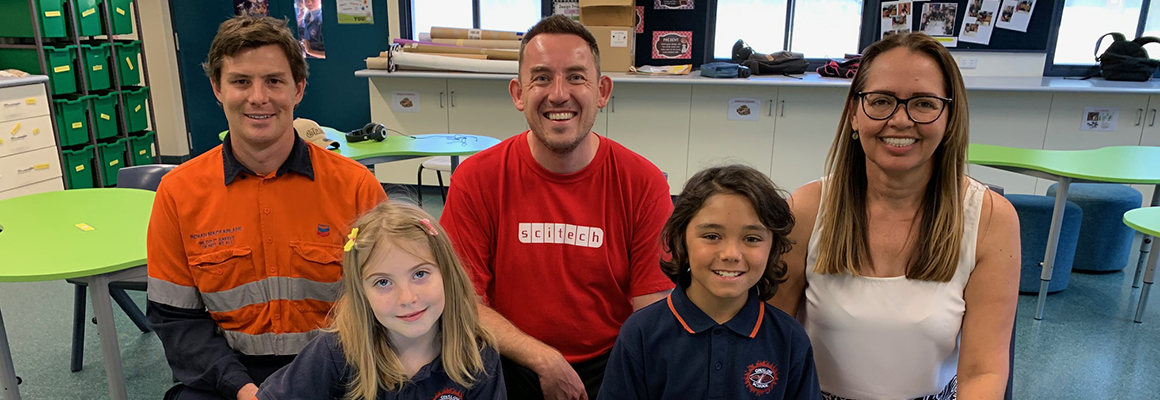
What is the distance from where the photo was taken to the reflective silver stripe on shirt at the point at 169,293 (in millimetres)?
1531

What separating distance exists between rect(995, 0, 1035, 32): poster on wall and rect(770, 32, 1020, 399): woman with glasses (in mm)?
4265

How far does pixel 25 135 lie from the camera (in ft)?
14.1

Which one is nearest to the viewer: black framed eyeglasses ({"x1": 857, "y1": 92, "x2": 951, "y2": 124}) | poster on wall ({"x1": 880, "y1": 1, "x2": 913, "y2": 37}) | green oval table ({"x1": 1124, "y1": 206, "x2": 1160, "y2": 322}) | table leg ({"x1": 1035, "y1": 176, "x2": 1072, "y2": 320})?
black framed eyeglasses ({"x1": 857, "y1": 92, "x2": 951, "y2": 124})

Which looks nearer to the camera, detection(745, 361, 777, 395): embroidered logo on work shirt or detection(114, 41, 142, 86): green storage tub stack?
detection(745, 361, 777, 395): embroidered logo on work shirt

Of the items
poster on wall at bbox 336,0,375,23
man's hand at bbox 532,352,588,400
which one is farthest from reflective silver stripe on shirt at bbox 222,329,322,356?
poster on wall at bbox 336,0,375,23

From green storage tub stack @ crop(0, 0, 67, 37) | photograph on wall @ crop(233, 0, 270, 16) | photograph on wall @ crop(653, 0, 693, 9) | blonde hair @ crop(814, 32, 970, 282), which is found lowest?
blonde hair @ crop(814, 32, 970, 282)

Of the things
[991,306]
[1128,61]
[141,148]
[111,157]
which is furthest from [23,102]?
[1128,61]

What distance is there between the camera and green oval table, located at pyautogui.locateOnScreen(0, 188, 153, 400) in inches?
65.6

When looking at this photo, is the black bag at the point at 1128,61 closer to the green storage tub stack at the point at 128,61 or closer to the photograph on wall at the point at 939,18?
the photograph on wall at the point at 939,18

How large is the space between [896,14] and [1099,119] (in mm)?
1421

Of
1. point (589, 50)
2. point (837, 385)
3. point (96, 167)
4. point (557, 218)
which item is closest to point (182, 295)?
point (557, 218)

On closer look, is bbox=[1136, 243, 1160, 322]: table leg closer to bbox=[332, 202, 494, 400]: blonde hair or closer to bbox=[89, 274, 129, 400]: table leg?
bbox=[332, 202, 494, 400]: blonde hair

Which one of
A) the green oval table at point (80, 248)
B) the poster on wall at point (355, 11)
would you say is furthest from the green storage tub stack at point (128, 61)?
the green oval table at point (80, 248)

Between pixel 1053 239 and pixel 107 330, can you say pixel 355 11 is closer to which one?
pixel 107 330
